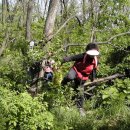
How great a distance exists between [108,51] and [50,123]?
4602mm

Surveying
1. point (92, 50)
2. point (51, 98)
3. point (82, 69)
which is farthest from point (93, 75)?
point (51, 98)

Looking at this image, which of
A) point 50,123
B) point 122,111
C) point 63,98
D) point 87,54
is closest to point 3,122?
point 50,123

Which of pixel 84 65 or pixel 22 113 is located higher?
pixel 84 65

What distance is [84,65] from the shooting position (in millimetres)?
7086

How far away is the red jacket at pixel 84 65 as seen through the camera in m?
7.01

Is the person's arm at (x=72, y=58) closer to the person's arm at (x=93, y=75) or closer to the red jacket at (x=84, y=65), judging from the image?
the red jacket at (x=84, y=65)

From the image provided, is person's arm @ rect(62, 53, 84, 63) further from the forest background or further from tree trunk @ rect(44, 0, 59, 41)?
tree trunk @ rect(44, 0, 59, 41)

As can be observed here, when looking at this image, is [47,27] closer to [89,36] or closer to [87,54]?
[87,54]

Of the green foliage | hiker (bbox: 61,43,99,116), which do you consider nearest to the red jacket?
hiker (bbox: 61,43,99,116)

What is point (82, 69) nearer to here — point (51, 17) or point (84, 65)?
point (84, 65)

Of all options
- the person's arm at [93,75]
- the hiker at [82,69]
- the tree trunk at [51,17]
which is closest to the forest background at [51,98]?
the tree trunk at [51,17]

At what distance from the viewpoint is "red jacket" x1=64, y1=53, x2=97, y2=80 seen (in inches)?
276

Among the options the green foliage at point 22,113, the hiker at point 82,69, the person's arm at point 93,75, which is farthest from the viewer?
the person's arm at point 93,75

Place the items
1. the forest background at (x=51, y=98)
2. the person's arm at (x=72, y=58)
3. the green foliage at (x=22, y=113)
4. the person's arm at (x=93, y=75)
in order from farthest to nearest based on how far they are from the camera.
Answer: the person's arm at (x=93, y=75)
the person's arm at (x=72, y=58)
the forest background at (x=51, y=98)
the green foliage at (x=22, y=113)
